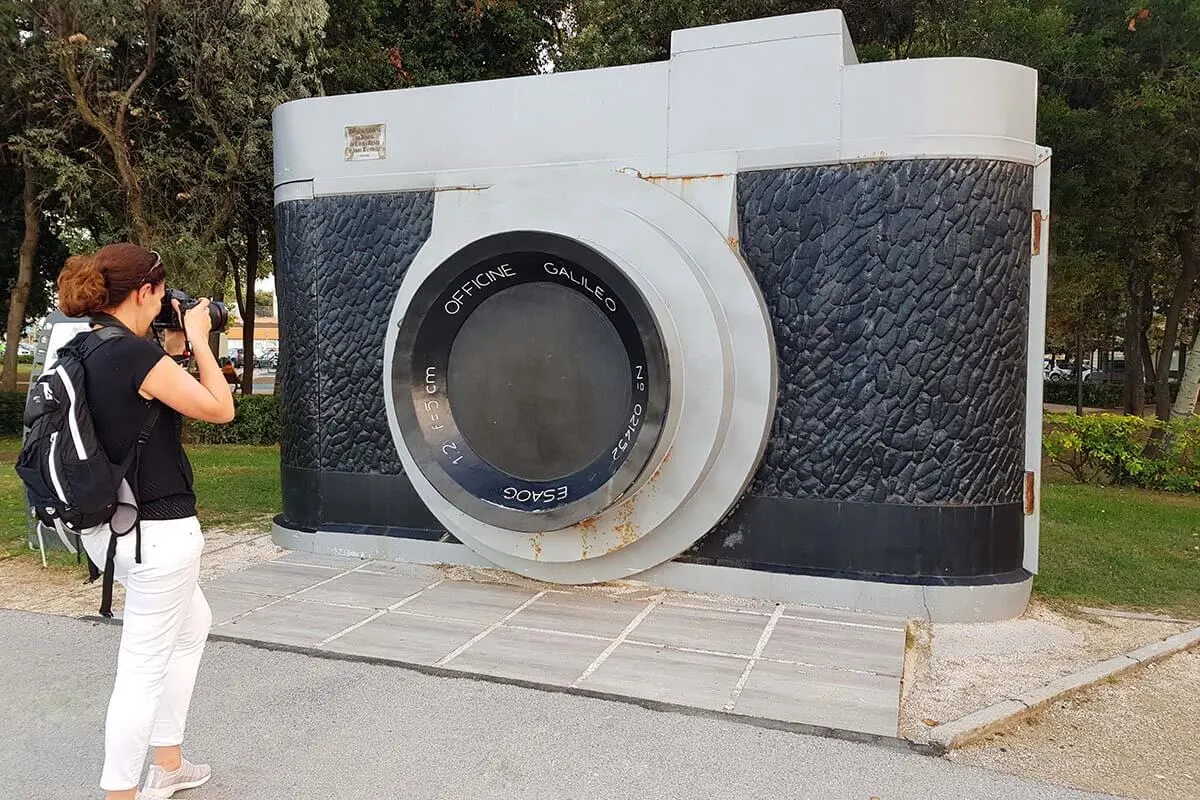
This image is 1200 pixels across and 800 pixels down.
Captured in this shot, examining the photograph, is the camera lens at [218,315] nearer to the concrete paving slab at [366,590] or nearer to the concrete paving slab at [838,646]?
the concrete paving slab at [366,590]

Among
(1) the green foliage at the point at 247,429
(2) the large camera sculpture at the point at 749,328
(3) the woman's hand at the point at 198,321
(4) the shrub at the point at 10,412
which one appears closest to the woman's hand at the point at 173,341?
(3) the woman's hand at the point at 198,321

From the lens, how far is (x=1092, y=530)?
8055 millimetres

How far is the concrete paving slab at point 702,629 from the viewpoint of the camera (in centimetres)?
486

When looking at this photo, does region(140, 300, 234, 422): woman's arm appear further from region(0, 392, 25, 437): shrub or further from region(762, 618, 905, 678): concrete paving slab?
region(0, 392, 25, 437): shrub

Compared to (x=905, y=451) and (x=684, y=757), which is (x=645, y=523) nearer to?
(x=905, y=451)

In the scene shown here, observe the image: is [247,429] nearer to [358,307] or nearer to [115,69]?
[115,69]

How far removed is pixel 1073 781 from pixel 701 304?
306 cm

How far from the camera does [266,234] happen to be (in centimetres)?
1641

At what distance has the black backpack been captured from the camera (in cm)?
284

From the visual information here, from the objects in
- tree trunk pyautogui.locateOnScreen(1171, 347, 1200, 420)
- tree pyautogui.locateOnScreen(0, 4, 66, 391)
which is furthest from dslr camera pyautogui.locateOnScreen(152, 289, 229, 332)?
tree pyautogui.locateOnScreen(0, 4, 66, 391)

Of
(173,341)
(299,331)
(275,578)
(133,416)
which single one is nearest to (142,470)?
(133,416)

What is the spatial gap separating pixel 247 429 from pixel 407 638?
12063 mm

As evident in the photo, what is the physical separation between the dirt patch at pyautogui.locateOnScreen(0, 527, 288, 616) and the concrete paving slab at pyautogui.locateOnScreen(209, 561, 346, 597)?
0.57 feet

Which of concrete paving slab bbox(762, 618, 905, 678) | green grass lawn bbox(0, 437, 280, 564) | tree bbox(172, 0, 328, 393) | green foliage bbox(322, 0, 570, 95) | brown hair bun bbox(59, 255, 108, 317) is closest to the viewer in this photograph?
brown hair bun bbox(59, 255, 108, 317)
